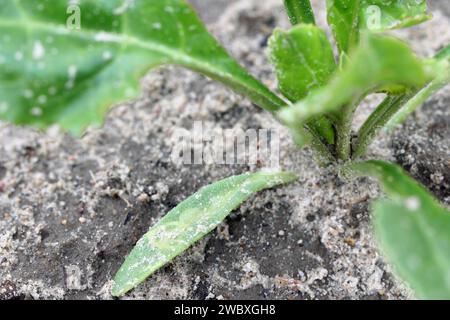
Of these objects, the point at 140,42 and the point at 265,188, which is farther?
the point at 265,188

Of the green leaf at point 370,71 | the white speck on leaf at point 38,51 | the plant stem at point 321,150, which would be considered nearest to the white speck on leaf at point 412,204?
the green leaf at point 370,71

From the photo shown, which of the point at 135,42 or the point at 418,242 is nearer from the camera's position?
the point at 418,242

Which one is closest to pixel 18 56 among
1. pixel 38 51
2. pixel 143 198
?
pixel 38 51

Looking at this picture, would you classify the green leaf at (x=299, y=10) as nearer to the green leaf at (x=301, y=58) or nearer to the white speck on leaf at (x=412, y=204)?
the green leaf at (x=301, y=58)

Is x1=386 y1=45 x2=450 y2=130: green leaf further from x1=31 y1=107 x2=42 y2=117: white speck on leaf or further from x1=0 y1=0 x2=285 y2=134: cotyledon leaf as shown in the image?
x1=31 y1=107 x2=42 y2=117: white speck on leaf

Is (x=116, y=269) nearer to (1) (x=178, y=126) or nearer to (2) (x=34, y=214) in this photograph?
(2) (x=34, y=214)

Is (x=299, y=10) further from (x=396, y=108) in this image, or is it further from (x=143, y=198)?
(x=143, y=198)
